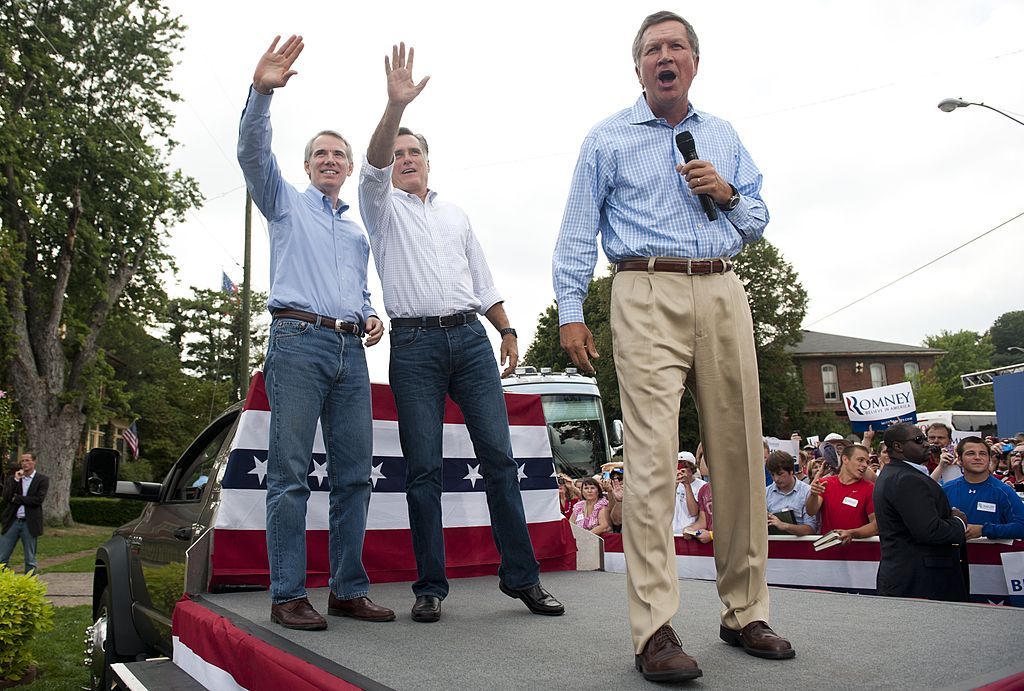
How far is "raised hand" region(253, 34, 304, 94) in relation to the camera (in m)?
3.21

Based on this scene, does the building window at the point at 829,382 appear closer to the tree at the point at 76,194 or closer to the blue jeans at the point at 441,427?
the tree at the point at 76,194

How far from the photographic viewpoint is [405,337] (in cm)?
367

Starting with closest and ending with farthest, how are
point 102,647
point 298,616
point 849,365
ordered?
1. point 298,616
2. point 102,647
3. point 849,365

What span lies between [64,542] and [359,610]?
21.5 meters

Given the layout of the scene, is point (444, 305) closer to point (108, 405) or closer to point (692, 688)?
point (692, 688)

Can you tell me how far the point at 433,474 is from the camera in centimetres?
365

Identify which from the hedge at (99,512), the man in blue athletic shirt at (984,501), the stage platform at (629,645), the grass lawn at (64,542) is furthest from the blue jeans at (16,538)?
the hedge at (99,512)

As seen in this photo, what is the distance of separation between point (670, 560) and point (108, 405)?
90.9ft

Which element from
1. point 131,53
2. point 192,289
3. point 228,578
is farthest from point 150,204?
point 192,289

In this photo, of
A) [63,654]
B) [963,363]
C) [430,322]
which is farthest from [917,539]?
[963,363]

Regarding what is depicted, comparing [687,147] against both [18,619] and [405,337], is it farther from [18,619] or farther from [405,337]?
[18,619]

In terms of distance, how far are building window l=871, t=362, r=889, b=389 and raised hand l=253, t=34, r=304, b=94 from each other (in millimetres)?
75919

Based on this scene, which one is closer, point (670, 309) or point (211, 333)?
point (670, 309)

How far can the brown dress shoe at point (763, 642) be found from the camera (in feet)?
7.97
